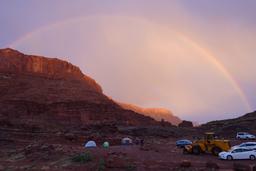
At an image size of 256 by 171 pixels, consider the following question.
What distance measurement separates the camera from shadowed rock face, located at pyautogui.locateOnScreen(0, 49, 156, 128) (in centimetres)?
10244

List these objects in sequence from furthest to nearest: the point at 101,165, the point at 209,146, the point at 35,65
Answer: the point at 35,65 < the point at 209,146 < the point at 101,165

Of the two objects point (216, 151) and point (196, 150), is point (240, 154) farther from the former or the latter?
point (196, 150)

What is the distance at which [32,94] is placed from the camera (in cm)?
11538

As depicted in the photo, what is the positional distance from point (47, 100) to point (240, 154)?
276 feet

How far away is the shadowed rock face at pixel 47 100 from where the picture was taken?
336ft

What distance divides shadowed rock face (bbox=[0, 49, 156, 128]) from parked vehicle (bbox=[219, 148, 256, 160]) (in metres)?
59.5

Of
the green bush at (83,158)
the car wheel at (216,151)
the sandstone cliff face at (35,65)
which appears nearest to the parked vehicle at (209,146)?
the car wheel at (216,151)

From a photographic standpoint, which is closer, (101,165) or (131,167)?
(131,167)

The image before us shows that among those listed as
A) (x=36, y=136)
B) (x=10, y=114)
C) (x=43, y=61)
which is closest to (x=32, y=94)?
(x=10, y=114)

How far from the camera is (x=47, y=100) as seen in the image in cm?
11350

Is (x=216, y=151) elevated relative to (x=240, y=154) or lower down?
elevated

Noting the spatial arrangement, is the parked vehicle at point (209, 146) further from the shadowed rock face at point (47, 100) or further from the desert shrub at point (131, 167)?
the shadowed rock face at point (47, 100)

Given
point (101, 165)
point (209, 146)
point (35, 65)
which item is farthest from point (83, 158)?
point (35, 65)

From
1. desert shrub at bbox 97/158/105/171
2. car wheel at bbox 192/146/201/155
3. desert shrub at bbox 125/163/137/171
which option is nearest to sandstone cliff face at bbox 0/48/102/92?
car wheel at bbox 192/146/201/155
